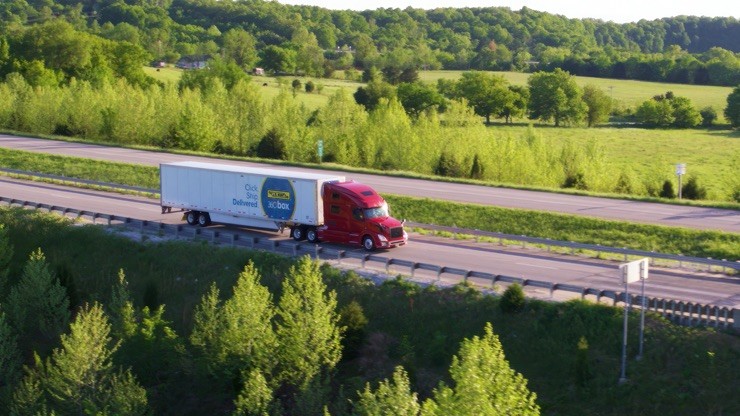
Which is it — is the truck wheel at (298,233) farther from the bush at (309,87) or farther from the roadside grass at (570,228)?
the bush at (309,87)

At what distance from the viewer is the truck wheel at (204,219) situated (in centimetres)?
4247

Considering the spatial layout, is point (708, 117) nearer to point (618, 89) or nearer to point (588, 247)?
point (618, 89)

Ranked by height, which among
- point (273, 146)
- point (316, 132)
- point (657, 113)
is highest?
point (657, 113)

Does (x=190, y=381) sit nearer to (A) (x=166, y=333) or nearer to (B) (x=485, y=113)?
(A) (x=166, y=333)

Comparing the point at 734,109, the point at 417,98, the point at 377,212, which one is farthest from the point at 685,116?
the point at 377,212

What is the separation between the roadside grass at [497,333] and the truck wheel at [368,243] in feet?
9.53

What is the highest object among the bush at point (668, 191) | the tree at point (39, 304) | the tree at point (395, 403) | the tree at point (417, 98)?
the tree at point (417, 98)

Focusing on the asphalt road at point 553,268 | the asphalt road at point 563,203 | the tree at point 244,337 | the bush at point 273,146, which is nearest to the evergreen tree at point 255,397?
the tree at point 244,337

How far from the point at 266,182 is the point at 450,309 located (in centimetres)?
1136

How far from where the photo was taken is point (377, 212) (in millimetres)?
37500

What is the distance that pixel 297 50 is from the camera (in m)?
170

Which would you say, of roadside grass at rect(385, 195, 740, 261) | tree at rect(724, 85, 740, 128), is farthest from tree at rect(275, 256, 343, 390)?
tree at rect(724, 85, 740, 128)

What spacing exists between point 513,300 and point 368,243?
28.6 feet

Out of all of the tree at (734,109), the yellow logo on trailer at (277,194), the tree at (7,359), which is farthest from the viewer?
the tree at (734,109)
